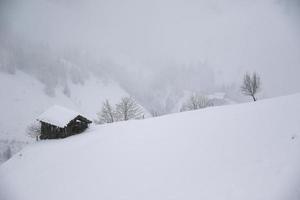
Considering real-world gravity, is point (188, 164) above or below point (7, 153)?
below

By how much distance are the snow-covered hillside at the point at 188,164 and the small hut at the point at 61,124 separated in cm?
1100

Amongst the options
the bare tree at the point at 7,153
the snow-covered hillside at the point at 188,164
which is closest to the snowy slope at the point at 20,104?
the bare tree at the point at 7,153

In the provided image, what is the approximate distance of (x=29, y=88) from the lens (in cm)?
17988

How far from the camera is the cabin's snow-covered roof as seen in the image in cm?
3266

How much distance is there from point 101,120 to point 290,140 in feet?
147

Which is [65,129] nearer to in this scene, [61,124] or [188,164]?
[61,124]

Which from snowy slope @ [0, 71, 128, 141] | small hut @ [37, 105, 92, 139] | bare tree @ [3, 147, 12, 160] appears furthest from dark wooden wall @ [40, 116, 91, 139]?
snowy slope @ [0, 71, 128, 141]

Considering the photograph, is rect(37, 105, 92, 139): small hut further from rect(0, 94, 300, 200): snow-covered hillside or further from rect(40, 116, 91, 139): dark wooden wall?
rect(0, 94, 300, 200): snow-covered hillside

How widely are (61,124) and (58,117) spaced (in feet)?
8.60

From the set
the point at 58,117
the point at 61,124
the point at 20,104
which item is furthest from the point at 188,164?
the point at 20,104

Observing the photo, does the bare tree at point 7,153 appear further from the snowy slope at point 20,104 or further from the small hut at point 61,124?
the small hut at point 61,124

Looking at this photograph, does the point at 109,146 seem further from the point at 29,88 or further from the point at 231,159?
the point at 29,88

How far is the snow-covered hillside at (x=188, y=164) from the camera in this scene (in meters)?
9.54

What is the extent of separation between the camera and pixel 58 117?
34094 millimetres
